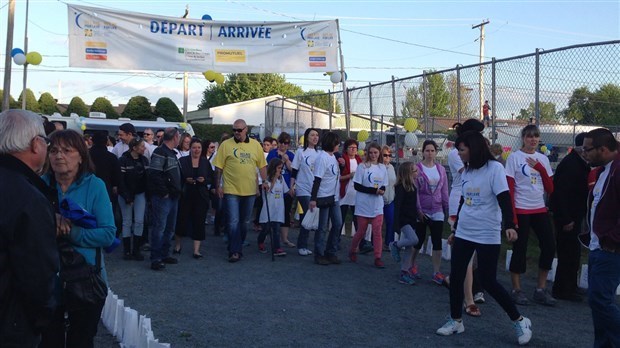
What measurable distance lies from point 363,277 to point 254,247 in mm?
2834

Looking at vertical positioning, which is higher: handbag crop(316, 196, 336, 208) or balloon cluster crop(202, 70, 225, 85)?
balloon cluster crop(202, 70, 225, 85)

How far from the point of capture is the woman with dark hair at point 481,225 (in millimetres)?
5844

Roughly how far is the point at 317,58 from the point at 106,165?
31.1ft

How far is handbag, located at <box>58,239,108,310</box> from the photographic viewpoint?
11.5ft

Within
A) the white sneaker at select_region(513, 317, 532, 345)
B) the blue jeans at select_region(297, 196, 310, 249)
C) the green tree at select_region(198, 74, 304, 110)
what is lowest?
the white sneaker at select_region(513, 317, 532, 345)

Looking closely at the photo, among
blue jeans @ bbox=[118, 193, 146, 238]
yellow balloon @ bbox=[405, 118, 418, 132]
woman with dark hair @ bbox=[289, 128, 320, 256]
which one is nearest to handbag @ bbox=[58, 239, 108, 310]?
blue jeans @ bbox=[118, 193, 146, 238]

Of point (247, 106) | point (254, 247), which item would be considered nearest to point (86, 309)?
point (254, 247)

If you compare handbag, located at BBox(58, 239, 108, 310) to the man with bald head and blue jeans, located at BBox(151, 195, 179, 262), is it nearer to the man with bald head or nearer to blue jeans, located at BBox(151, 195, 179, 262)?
the man with bald head

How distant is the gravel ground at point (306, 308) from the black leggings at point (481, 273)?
36 cm

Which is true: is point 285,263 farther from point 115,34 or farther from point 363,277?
point 115,34

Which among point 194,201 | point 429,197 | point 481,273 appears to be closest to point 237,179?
point 194,201

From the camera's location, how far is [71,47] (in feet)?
52.5

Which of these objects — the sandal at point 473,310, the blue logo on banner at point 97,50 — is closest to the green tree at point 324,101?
the blue logo on banner at point 97,50

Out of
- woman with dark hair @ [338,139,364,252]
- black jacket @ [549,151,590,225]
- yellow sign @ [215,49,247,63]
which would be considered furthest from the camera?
yellow sign @ [215,49,247,63]
